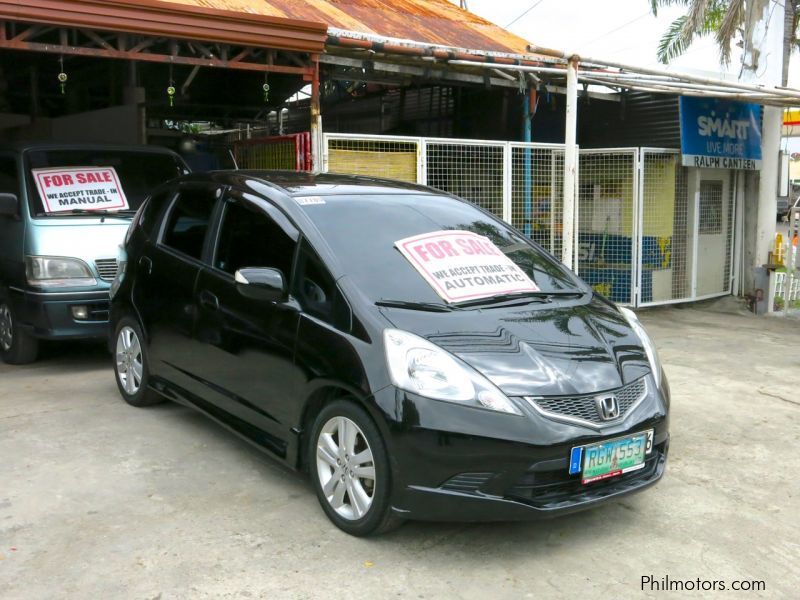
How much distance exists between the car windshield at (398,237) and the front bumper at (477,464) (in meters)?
0.75

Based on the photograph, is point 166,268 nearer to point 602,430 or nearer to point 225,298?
point 225,298

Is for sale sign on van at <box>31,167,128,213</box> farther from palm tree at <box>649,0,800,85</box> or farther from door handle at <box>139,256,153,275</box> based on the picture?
palm tree at <box>649,0,800,85</box>

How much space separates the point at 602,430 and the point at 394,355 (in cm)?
97

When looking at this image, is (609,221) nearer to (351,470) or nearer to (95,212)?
(95,212)

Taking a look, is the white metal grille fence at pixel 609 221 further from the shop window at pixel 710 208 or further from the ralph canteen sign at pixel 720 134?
the shop window at pixel 710 208

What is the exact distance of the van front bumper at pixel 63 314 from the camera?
21.7ft

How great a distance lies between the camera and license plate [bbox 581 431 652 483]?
3508 millimetres

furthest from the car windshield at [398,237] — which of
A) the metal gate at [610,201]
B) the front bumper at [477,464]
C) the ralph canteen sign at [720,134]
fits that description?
the ralph canteen sign at [720,134]

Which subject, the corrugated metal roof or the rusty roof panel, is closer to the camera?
the rusty roof panel

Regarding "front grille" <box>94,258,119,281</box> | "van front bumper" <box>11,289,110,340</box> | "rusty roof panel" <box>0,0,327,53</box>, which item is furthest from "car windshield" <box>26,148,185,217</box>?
"rusty roof panel" <box>0,0,327,53</box>

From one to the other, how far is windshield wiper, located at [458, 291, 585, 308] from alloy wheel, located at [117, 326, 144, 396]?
263 centimetres

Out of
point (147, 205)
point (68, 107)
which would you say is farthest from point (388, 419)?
point (68, 107)

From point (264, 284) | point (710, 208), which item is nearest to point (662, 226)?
point (710, 208)

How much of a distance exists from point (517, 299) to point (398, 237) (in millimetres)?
728
